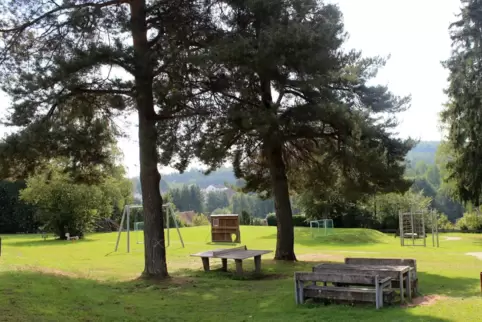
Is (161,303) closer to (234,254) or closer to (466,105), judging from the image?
(234,254)

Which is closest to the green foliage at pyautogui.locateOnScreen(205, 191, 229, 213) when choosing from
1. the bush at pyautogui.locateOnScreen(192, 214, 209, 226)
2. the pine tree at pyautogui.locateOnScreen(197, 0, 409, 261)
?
the bush at pyautogui.locateOnScreen(192, 214, 209, 226)

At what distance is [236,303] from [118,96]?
7.98 m

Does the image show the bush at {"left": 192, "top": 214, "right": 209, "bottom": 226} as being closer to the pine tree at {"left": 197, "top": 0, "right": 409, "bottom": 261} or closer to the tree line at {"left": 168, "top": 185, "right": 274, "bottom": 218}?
the pine tree at {"left": 197, "top": 0, "right": 409, "bottom": 261}

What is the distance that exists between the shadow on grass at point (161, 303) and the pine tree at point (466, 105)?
70.9 feet

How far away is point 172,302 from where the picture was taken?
9.68 metres

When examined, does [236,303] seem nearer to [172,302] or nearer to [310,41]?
[172,302]

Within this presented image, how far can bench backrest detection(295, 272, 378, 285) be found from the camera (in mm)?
8078

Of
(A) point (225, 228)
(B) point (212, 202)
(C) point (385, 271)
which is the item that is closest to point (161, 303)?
(C) point (385, 271)

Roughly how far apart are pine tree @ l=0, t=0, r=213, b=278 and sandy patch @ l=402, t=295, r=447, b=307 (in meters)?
7.15

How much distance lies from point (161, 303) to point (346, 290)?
3.71 m

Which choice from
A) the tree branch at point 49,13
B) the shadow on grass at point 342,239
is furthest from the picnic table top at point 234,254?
the shadow on grass at point 342,239

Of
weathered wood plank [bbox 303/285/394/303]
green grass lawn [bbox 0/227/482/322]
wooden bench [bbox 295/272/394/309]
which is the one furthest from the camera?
weathered wood plank [bbox 303/285/394/303]

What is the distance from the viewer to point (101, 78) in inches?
517

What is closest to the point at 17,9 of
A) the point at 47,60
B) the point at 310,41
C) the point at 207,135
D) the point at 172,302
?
the point at 47,60
